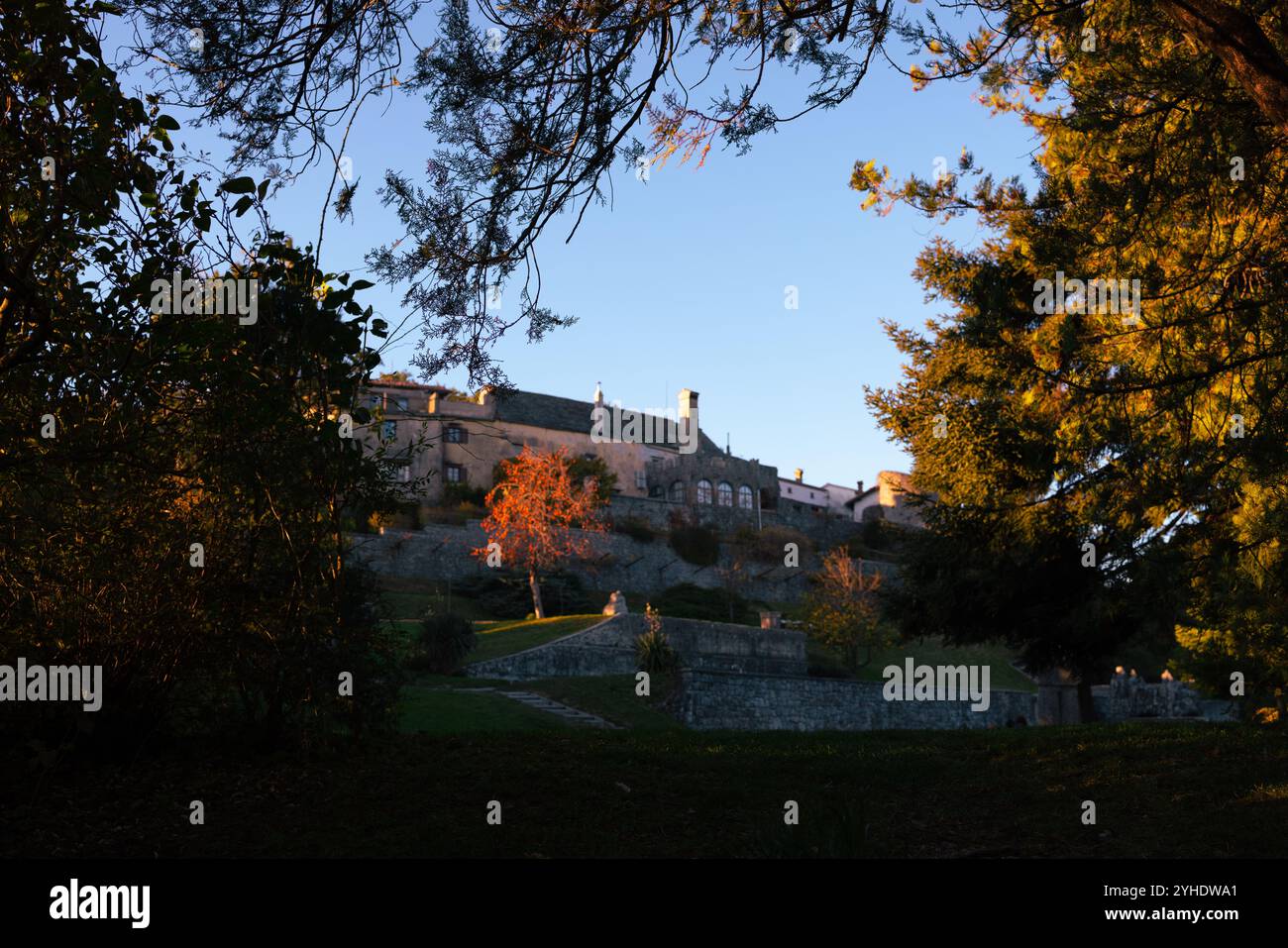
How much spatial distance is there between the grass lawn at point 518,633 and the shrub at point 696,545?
54.4 ft

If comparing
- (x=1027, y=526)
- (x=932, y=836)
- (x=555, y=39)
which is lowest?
(x=932, y=836)

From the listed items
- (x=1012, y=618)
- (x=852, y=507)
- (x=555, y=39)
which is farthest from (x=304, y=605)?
(x=852, y=507)

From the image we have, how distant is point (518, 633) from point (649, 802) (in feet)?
85.5

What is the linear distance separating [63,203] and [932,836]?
754 centimetres

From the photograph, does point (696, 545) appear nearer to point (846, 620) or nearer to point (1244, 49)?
point (846, 620)

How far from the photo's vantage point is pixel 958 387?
20.4 metres

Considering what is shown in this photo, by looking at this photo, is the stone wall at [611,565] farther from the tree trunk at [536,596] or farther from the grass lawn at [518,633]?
the grass lawn at [518,633]

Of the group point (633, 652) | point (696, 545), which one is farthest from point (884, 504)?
point (633, 652)

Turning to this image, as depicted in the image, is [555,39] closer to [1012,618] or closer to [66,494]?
[66,494]

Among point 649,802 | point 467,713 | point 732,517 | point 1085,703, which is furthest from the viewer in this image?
point 732,517

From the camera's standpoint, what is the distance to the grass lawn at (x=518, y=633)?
31.4 m

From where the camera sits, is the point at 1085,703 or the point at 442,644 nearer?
the point at 1085,703

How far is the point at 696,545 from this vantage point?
54.4 m
